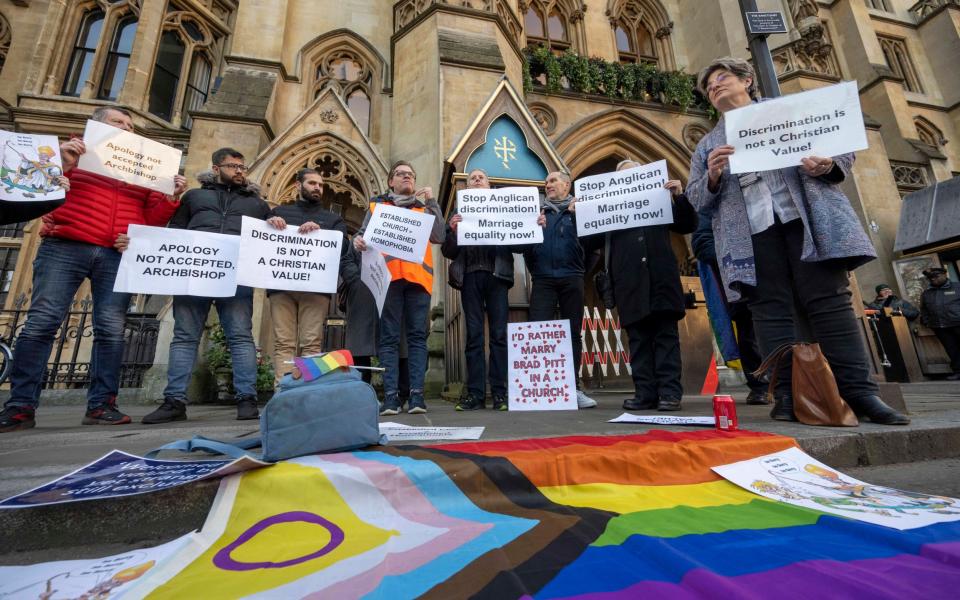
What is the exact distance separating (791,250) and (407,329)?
2625mm

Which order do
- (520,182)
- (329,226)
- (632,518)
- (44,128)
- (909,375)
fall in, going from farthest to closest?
(44,128) → (909,375) → (520,182) → (329,226) → (632,518)

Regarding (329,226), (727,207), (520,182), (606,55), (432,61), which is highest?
(606,55)

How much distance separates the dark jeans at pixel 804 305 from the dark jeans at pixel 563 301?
132 cm

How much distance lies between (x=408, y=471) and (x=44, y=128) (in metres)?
14.0

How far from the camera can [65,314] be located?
9.01 ft

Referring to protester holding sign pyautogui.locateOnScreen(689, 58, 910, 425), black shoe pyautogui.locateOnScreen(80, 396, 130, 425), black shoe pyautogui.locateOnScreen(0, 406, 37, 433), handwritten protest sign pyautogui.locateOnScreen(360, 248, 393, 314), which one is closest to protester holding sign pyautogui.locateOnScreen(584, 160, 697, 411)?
protester holding sign pyautogui.locateOnScreen(689, 58, 910, 425)

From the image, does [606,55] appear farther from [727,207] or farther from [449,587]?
[449,587]

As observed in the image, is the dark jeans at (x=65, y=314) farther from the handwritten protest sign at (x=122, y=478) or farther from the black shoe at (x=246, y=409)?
the handwritten protest sign at (x=122, y=478)

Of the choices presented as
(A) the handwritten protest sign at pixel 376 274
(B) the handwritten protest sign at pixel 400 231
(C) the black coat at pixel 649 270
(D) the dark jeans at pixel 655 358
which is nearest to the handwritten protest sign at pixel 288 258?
(A) the handwritten protest sign at pixel 376 274

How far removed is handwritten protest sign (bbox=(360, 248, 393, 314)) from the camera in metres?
3.04

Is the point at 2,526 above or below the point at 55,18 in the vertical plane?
below

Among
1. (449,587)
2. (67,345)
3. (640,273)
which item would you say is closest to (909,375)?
(640,273)

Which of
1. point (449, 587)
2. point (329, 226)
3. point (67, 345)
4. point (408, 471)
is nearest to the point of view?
point (449, 587)

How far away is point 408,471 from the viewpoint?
3.91ft
